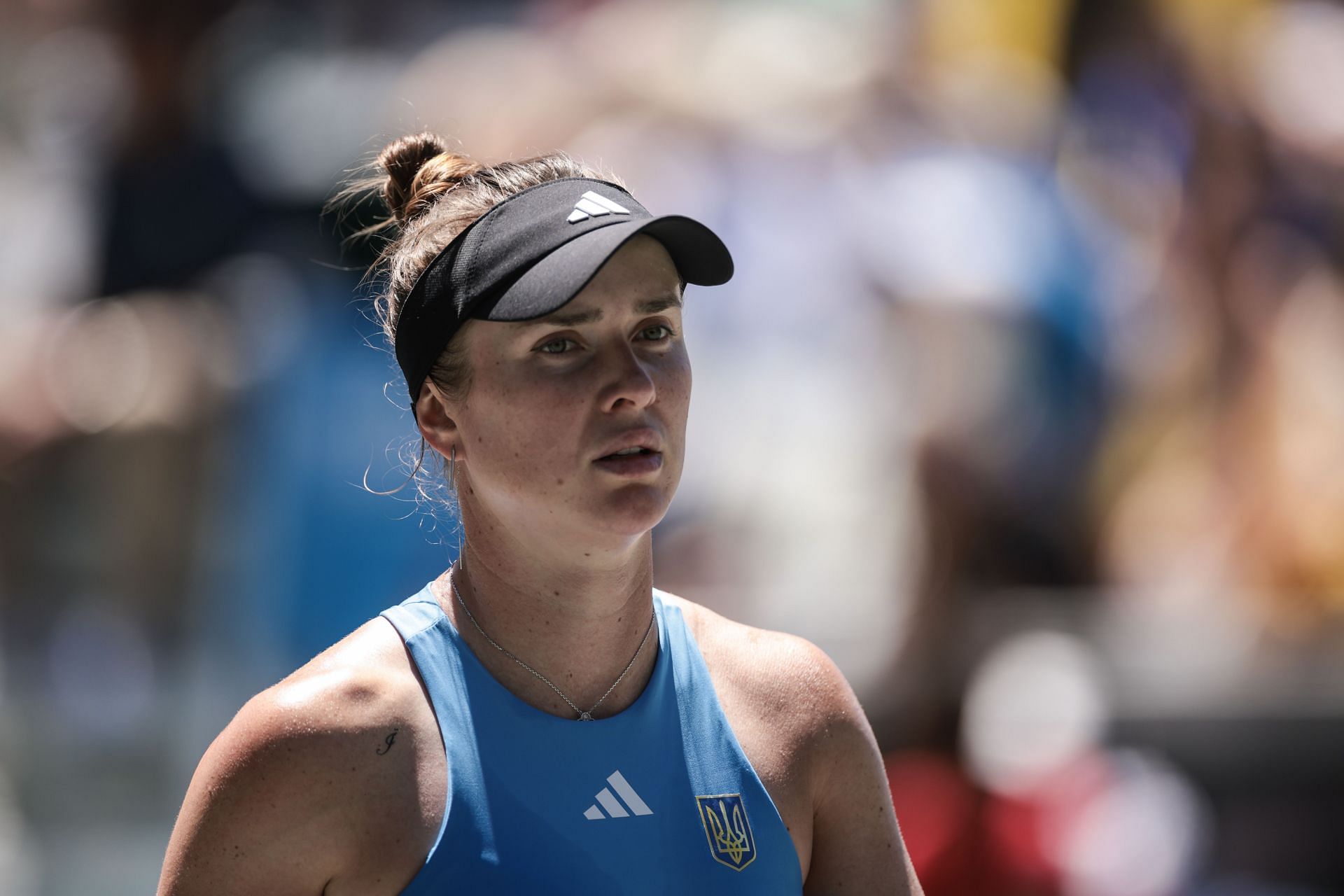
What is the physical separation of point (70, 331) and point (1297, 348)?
4.56 metres

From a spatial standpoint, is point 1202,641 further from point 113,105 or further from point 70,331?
point 113,105

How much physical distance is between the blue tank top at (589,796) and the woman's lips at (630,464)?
0.31 metres

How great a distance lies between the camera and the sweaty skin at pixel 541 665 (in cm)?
180

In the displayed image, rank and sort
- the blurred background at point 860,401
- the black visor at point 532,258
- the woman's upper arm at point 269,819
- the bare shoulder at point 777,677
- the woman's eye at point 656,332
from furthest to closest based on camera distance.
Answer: the blurred background at point 860,401, the bare shoulder at point 777,677, the woman's eye at point 656,332, the black visor at point 532,258, the woman's upper arm at point 269,819

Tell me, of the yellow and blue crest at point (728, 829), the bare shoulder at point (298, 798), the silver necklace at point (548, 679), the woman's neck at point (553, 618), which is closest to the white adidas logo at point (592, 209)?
the woman's neck at point (553, 618)

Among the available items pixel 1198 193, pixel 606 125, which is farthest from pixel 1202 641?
pixel 606 125

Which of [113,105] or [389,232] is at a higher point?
[113,105]

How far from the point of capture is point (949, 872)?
4.82 meters

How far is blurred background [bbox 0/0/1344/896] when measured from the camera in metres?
5.04

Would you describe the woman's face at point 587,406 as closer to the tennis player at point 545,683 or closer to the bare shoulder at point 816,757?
the tennis player at point 545,683

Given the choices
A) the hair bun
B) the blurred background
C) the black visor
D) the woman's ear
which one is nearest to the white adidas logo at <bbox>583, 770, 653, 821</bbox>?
the woman's ear

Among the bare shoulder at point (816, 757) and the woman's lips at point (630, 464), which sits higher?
the woman's lips at point (630, 464)

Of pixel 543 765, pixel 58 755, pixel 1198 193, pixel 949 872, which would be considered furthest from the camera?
pixel 1198 193

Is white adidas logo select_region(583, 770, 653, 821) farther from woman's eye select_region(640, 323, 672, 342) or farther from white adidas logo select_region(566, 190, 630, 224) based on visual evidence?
white adidas logo select_region(566, 190, 630, 224)
